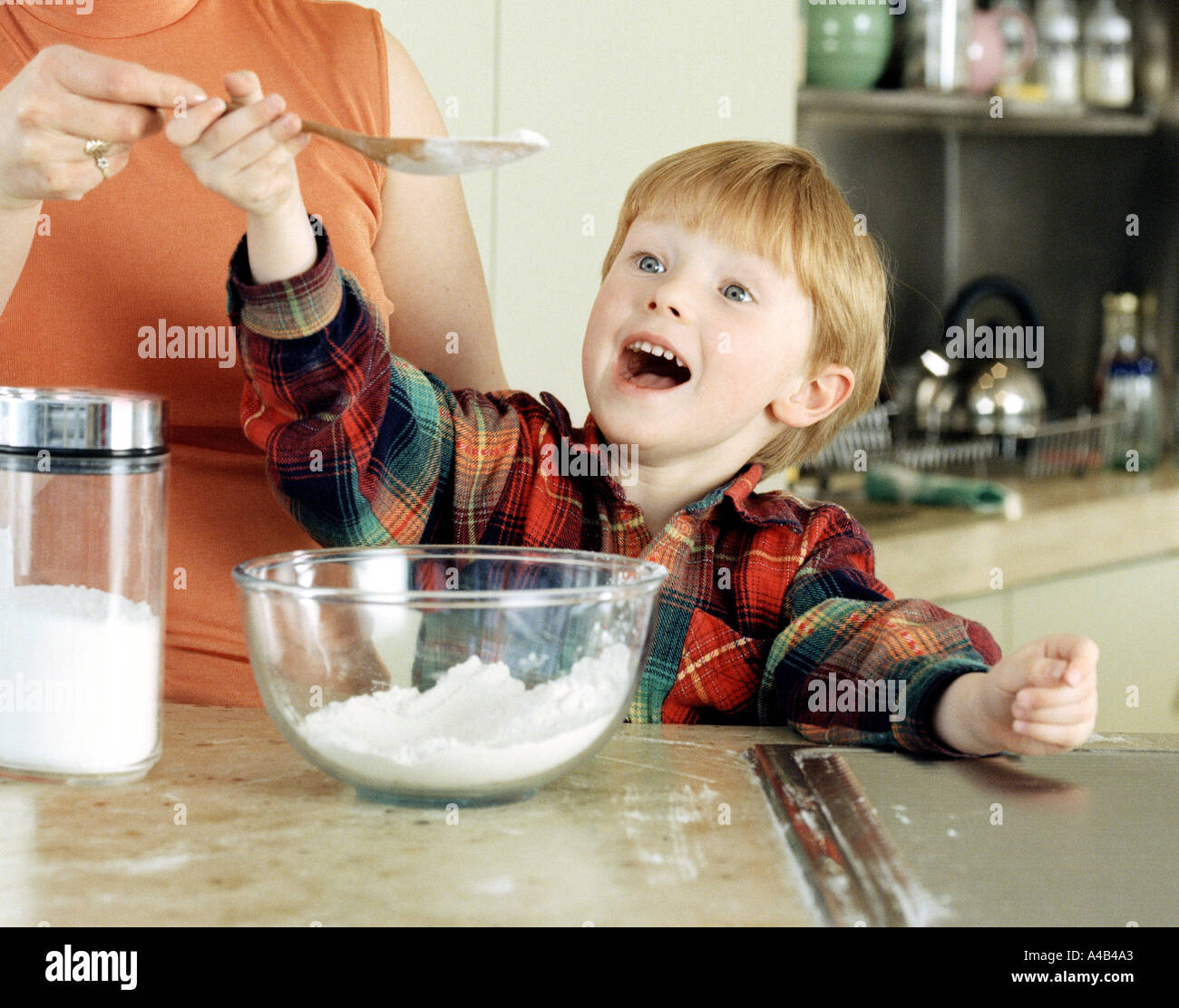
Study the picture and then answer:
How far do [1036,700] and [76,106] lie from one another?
0.60 metres

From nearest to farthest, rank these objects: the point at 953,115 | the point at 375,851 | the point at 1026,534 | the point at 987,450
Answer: the point at 375,851, the point at 1026,534, the point at 953,115, the point at 987,450

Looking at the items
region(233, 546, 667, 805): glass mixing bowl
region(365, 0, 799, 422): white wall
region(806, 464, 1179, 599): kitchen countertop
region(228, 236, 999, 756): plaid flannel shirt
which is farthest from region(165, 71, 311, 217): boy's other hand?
region(806, 464, 1179, 599): kitchen countertop

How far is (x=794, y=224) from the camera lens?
3.59ft

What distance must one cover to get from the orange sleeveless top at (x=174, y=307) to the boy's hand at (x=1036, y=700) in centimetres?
57

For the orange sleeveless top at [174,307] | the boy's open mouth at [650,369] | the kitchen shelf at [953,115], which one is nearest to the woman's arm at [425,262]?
the orange sleeveless top at [174,307]

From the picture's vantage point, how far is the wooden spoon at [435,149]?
74cm

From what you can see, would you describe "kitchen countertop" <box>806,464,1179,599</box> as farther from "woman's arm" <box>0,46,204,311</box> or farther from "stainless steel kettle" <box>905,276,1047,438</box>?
"woman's arm" <box>0,46,204,311</box>

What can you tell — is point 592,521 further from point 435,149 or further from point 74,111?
point 74,111

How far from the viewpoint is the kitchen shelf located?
7.69ft

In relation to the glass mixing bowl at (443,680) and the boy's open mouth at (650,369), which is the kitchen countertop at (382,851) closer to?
the glass mixing bowl at (443,680)

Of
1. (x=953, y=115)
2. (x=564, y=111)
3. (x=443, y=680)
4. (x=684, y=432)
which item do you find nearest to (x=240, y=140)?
(x=443, y=680)

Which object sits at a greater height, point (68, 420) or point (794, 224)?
point (794, 224)

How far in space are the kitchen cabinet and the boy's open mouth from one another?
4.43ft

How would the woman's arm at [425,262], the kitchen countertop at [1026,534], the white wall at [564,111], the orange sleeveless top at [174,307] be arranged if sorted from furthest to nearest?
1. the kitchen countertop at [1026,534]
2. the white wall at [564,111]
3. the woman's arm at [425,262]
4. the orange sleeveless top at [174,307]
